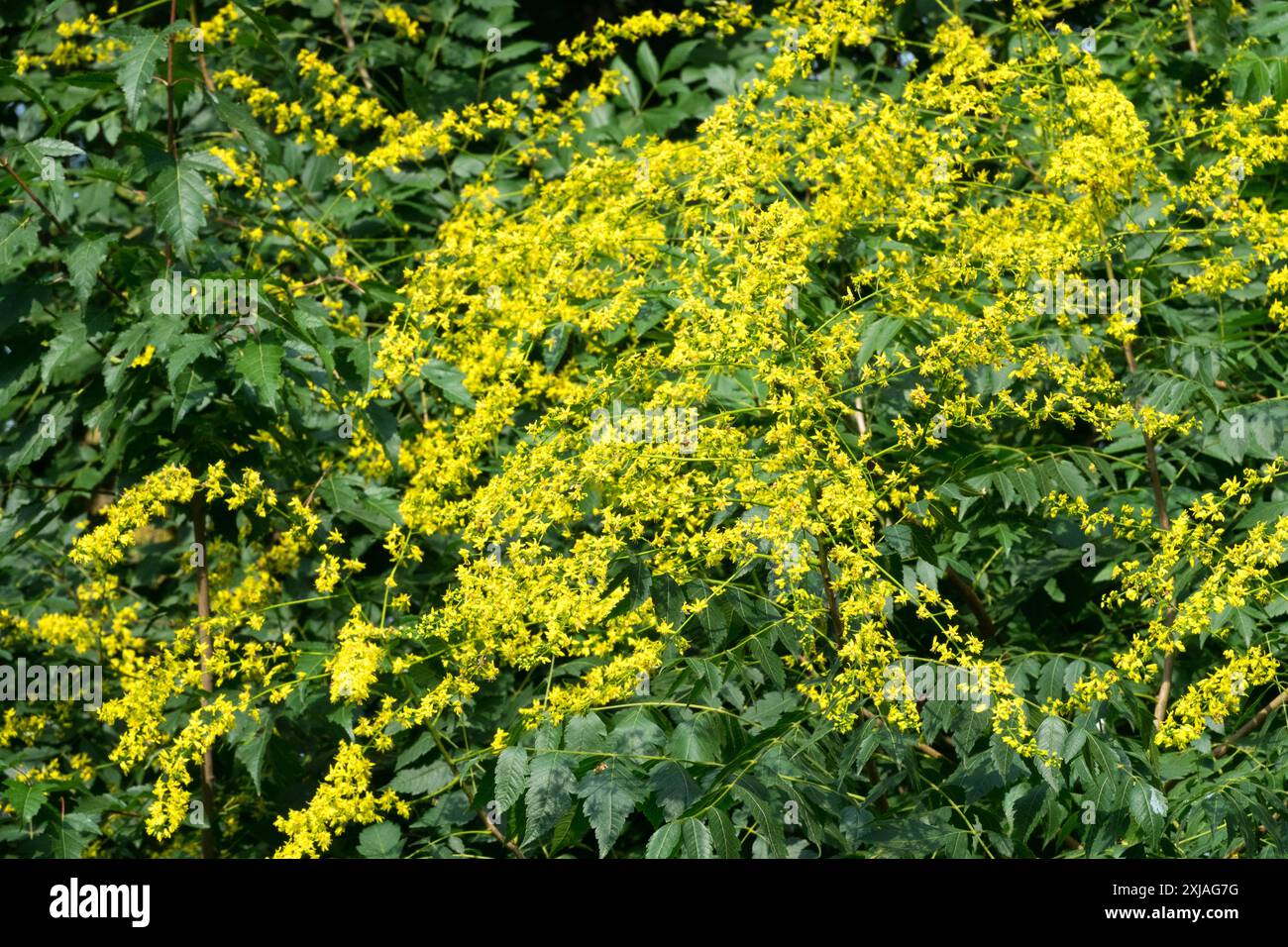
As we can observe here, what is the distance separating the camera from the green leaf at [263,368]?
3.85 m

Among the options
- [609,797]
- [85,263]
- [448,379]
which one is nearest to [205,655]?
[448,379]

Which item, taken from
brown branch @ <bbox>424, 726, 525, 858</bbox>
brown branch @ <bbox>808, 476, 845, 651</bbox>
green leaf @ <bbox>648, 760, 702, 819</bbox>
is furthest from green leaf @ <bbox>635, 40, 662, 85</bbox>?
green leaf @ <bbox>648, 760, 702, 819</bbox>

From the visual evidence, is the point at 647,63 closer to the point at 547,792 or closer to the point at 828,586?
the point at 828,586

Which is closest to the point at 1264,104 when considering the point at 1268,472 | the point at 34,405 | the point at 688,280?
the point at 1268,472

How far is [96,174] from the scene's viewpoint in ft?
13.5

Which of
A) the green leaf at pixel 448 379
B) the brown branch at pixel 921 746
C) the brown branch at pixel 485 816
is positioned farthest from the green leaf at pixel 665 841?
the green leaf at pixel 448 379

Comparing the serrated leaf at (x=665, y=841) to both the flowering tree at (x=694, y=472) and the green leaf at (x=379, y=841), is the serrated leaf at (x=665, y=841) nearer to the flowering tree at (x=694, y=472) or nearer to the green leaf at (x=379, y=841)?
the flowering tree at (x=694, y=472)

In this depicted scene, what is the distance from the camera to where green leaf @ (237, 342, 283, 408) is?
385 cm

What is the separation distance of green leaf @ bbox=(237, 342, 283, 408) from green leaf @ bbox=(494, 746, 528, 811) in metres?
1.22

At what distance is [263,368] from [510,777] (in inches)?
57.0

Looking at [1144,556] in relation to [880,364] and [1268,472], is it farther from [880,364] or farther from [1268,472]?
[880,364]

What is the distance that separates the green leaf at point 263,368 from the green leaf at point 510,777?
122cm

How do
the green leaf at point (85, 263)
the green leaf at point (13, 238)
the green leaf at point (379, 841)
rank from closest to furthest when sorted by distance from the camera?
1. the green leaf at point (379, 841)
2. the green leaf at point (85, 263)
3. the green leaf at point (13, 238)

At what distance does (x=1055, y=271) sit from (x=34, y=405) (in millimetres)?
3325
